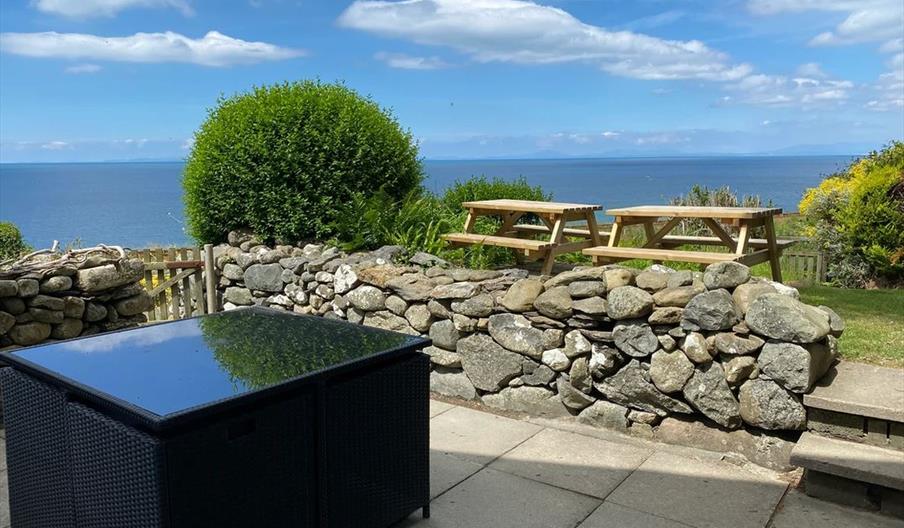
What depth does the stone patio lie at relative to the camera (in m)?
3.06

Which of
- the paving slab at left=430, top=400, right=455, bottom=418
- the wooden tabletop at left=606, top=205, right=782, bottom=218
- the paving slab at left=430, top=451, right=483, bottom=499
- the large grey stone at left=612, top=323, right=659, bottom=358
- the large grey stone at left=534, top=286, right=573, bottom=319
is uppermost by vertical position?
the wooden tabletop at left=606, top=205, right=782, bottom=218

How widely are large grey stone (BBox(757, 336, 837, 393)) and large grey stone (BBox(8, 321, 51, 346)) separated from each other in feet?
15.7

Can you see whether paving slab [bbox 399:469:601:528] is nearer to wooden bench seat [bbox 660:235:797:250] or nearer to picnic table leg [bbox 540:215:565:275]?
picnic table leg [bbox 540:215:565:275]

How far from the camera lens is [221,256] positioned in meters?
6.61

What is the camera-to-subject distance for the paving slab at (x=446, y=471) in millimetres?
3412

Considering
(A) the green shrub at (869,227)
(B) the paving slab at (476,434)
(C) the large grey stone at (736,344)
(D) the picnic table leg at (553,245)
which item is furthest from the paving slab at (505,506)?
(A) the green shrub at (869,227)

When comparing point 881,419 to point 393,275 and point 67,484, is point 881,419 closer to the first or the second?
point 393,275

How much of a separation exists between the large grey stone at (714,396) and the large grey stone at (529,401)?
92 cm

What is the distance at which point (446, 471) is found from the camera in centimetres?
360

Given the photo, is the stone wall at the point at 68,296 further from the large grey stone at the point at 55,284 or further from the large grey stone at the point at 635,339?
the large grey stone at the point at 635,339

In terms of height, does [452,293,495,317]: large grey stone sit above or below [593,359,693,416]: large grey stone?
above

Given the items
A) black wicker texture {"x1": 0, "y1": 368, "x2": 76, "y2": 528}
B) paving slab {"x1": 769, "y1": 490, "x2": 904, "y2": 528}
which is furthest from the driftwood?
paving slab {"x1": 769, "y1": 490, "x2": 904, "y2": 528}

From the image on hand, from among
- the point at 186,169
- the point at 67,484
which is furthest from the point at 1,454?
the point at 186,169

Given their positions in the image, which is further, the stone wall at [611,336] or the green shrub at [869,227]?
the green shrub at [869,227]
